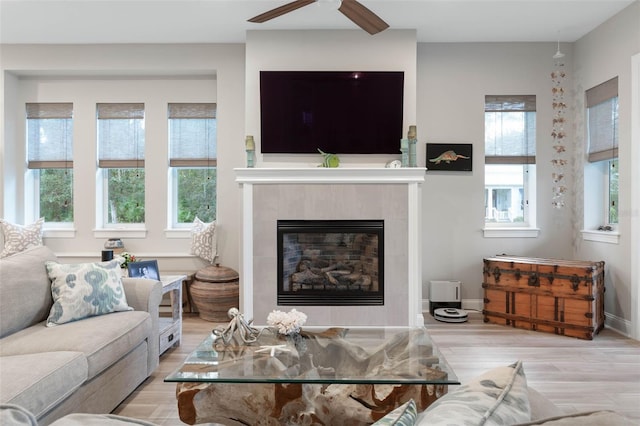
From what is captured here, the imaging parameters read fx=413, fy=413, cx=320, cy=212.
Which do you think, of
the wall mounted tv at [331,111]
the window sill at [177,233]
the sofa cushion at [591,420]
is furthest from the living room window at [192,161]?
the sofa cushion at [591,420]

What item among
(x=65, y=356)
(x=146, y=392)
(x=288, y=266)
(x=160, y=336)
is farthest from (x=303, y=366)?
(x=288, y=266)

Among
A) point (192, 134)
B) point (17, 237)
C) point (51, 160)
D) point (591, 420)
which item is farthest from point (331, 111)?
point (591, 420)

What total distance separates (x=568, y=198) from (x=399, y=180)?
2091 millimetres

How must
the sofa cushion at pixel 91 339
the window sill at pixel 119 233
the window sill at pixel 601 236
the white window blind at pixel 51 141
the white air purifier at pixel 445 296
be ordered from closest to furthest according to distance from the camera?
the sofa cushion at pixel 91 339
the window sill at pixel 601 236
the white air purifier at pixel 445 296
the window sill at pixel 119 233
the white window blind at pixel 51 141

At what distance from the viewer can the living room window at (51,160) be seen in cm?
483

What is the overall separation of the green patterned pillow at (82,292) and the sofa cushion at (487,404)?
2.37m

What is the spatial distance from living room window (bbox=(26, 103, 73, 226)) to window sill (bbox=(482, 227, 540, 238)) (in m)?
4.84

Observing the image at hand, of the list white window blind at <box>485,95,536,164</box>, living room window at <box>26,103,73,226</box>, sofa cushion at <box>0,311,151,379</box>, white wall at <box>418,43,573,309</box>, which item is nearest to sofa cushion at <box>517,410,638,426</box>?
sofa cushion at <box>0,311,151,379</box>

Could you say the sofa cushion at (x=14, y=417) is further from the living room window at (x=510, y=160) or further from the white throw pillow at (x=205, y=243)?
the living room window at (x=510, y=160)

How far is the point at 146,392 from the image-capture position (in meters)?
2.58

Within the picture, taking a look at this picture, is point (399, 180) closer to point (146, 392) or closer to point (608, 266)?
point (608, 266)

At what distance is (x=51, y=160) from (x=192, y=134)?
169 cm

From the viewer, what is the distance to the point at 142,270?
3.41 meters

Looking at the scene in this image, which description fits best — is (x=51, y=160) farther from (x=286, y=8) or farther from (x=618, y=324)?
(x=618, y=324)
